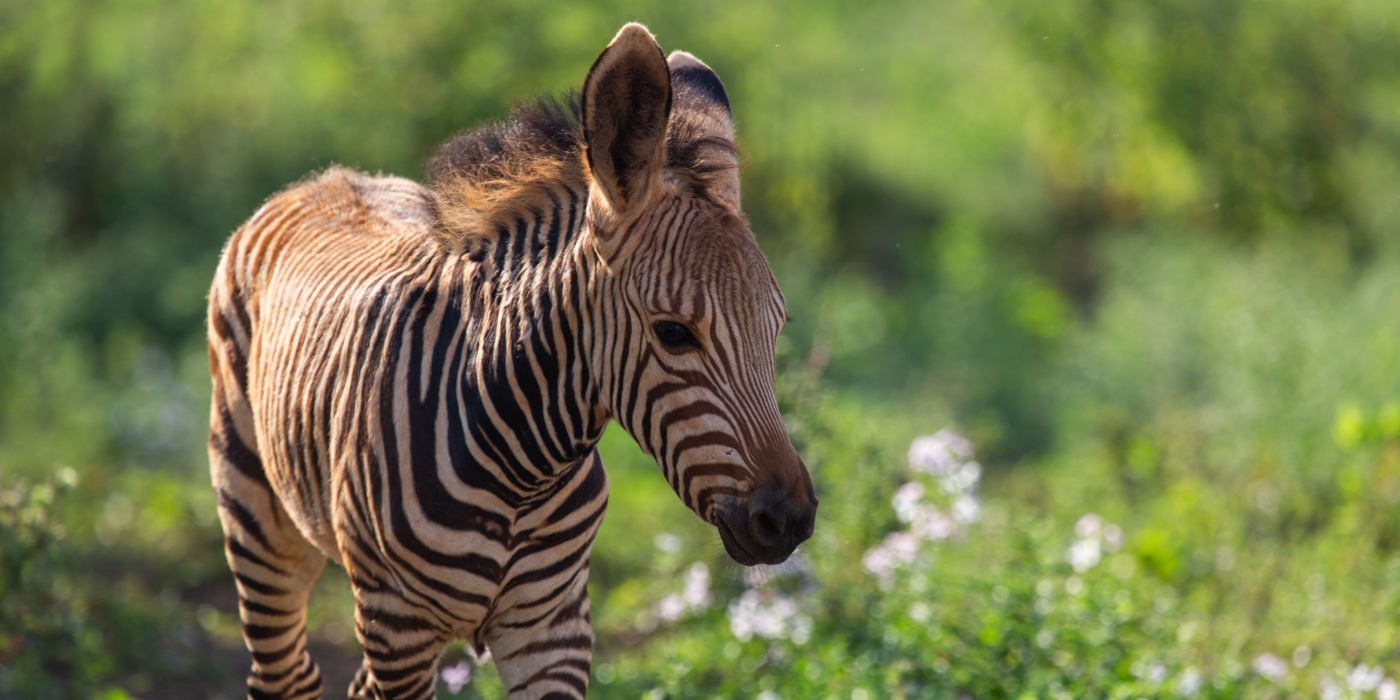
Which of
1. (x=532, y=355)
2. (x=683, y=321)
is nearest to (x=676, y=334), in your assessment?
(x=683, y=321)

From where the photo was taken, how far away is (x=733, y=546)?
2.54 meters

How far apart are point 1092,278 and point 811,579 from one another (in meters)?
10.1

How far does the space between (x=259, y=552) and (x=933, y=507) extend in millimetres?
2774

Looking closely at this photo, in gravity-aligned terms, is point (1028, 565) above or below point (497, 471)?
below

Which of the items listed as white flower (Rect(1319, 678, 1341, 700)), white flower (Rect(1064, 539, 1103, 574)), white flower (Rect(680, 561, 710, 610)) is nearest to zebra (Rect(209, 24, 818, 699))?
white flower (Rect(680, 561, 710, 610))

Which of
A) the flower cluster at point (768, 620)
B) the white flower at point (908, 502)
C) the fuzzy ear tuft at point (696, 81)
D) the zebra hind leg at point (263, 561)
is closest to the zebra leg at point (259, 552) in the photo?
the zebra hind leg at point (263, 561)

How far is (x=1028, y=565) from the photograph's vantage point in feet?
15.1

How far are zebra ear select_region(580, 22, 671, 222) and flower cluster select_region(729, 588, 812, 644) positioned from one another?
8.09 ft

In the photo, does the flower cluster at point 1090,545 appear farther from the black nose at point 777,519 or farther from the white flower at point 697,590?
the black nose at point 777,519

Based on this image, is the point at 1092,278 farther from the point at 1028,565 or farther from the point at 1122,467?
the point at 1028,565

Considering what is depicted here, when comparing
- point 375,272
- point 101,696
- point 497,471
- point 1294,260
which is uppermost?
point 375,272

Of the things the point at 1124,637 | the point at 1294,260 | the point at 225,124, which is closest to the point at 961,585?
the point at 1124,637

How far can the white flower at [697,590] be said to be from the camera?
5.07 meters

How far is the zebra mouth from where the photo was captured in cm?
253
